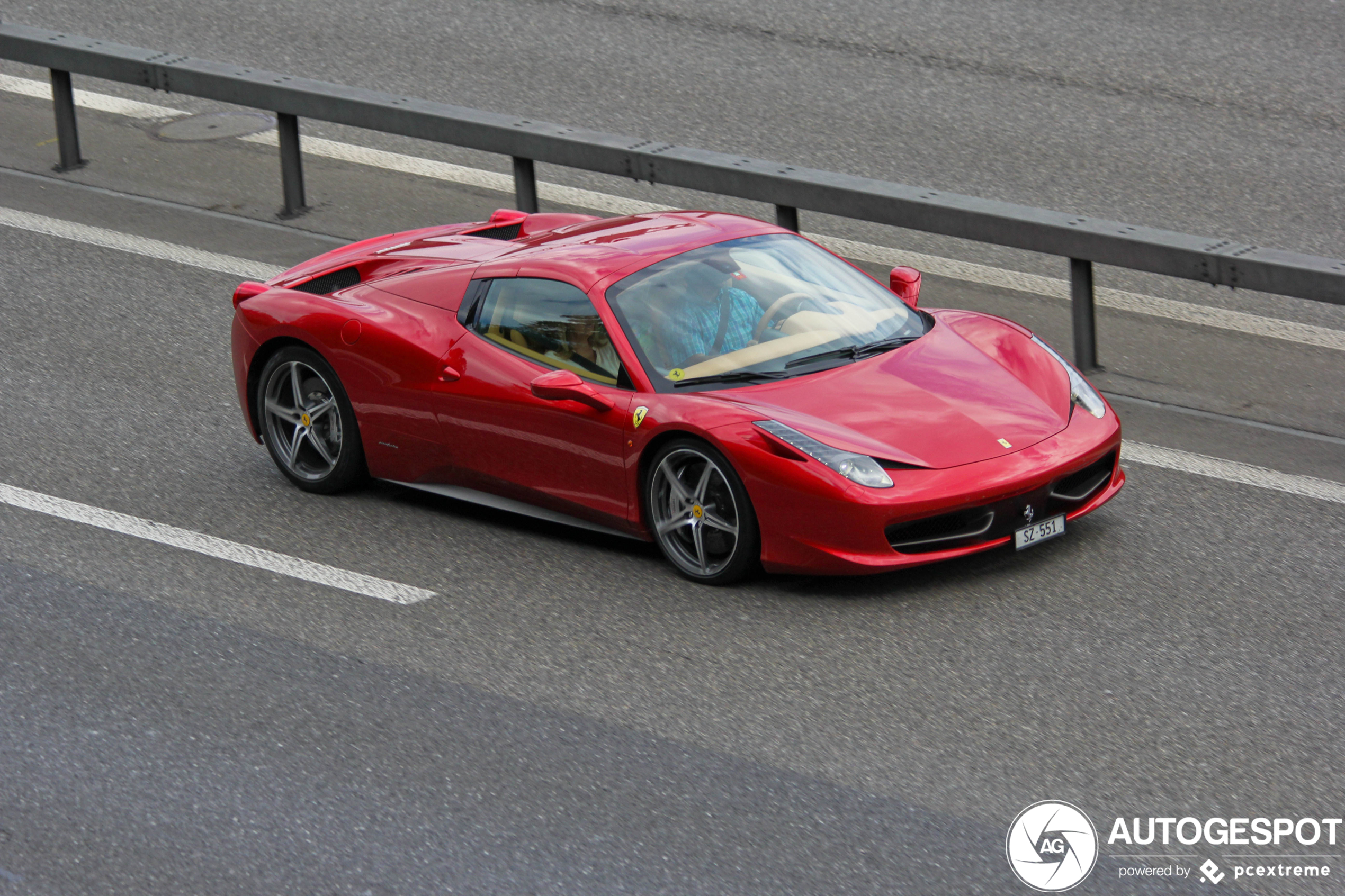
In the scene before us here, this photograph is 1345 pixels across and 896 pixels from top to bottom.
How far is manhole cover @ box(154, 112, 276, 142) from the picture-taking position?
13742mm

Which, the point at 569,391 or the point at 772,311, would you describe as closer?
the point at 569,391

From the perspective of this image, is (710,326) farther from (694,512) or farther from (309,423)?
(309,423)

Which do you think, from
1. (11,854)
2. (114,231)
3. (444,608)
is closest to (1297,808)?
(444,608)

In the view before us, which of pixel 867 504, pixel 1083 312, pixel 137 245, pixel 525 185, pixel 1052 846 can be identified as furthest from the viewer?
pixel 137 245

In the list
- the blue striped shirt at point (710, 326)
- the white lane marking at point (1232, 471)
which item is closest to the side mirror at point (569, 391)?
the blue striped shirt at point (710, 326)

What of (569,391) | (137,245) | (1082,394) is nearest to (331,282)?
(569,391)

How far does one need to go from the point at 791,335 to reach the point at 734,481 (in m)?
0.94

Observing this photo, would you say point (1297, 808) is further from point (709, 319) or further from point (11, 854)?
point (11, 854)

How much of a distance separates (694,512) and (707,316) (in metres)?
0.92

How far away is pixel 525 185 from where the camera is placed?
11625mm

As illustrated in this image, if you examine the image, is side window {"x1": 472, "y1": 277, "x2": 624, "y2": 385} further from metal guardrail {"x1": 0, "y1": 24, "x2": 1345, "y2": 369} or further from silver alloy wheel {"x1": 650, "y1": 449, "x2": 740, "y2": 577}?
metal guardrail {"x1": 0, "y1": 24, "x2": 1345, "y2": 369}

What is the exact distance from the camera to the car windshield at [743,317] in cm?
743

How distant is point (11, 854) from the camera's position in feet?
17.7

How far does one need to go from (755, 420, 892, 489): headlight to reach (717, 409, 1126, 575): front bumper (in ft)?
0.11
